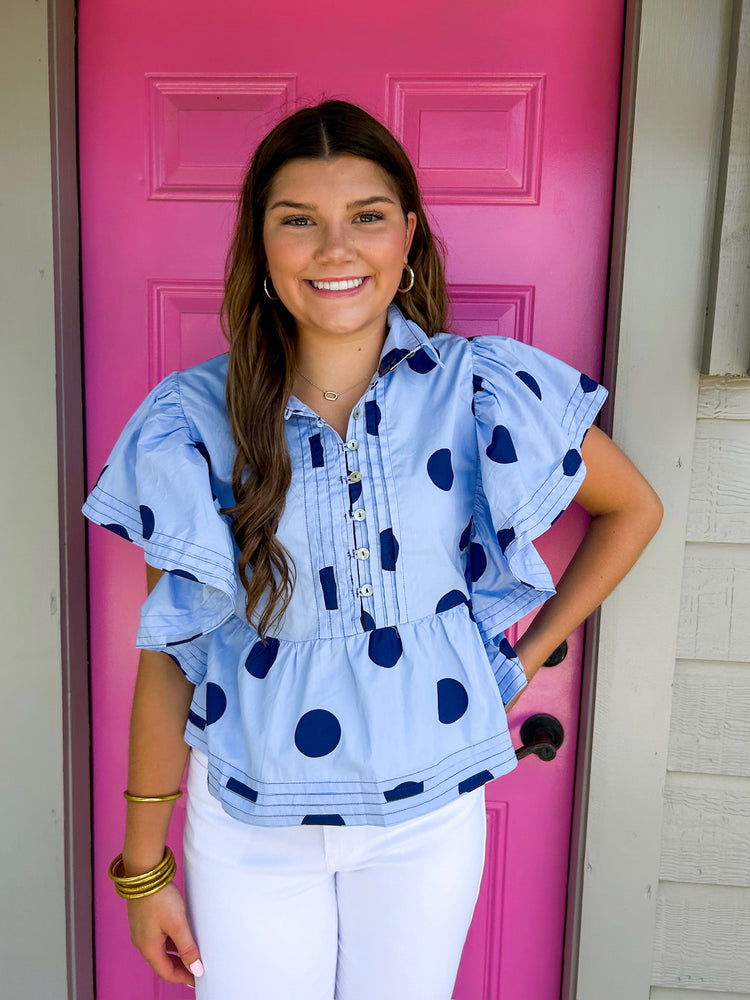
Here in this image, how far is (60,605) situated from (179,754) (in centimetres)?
46

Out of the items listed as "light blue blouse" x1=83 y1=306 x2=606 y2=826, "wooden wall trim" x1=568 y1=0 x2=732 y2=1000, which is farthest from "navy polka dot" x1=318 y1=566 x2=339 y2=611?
"wooden wall trim" x1=568 y1=0 x2=732 y2=1000

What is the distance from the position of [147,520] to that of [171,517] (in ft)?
0.13

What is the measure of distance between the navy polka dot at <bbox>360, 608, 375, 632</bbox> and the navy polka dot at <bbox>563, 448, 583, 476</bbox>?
1.12 ft

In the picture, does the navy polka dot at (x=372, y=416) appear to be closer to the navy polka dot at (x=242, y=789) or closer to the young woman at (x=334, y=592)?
the young woman at (x=334, y=592)

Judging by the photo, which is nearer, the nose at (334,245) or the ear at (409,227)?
the nose at (334,245)

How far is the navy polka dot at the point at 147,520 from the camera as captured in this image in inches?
43.9

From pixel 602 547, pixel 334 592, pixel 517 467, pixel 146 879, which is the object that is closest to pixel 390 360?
pixel 517 467

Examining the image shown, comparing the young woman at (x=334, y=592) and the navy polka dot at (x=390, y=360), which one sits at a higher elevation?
the navy polka dot at (x=390, y=360)

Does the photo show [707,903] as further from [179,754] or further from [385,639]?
[179,754]

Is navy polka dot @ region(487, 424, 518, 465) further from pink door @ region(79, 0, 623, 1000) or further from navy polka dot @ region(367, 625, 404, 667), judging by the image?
pink door @ region(79, 0, 623, 1000)

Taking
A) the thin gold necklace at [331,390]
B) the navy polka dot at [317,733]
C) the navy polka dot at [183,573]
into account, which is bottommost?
the navy polka dot at [317,733]

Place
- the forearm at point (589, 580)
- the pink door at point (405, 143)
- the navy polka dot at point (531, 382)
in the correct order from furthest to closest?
the pink door at point (405, 143) → the forearm at point (589, 580) → the navy polka dot at point (531, 382)

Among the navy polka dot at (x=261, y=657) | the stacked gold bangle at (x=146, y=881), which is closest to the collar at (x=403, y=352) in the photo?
the navy polka dot at (x=261, y=657)

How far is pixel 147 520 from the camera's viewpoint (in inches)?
44.2
